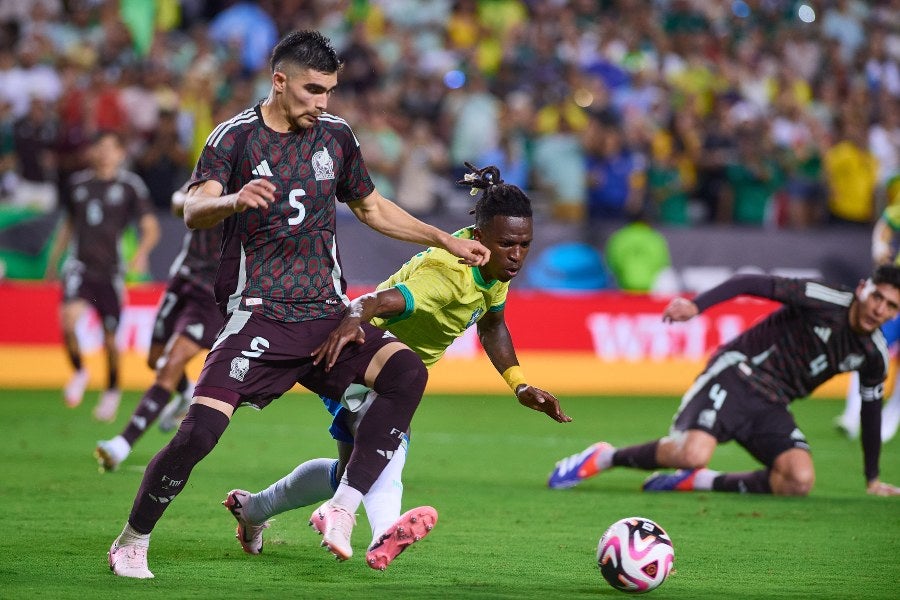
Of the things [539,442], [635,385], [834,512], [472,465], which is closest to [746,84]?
[635,385]

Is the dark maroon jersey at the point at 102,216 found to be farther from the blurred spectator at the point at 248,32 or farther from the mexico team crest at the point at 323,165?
the mexico team crest at the point at 323,165

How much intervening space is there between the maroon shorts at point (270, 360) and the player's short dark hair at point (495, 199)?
847 mm

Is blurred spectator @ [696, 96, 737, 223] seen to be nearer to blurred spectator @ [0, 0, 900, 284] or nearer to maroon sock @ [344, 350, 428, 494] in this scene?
blurred spectator @ [0, 0, 900, 284]

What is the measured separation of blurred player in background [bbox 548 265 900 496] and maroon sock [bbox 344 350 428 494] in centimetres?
368

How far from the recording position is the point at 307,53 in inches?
231

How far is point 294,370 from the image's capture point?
6004 mm

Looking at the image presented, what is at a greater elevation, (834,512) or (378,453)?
(378,453)

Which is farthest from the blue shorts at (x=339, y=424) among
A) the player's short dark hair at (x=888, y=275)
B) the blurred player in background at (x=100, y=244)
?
the blurred player in background at (x=100, y=244)

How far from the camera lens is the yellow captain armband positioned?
6602 millimetres

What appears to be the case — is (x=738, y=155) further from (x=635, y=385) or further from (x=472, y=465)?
(x=472, y=465)

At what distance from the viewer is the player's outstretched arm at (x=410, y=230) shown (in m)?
5.93

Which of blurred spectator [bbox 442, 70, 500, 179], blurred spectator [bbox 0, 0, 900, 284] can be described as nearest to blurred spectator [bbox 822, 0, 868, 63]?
blurred spectator [bbox 0, 0, 900, 284]

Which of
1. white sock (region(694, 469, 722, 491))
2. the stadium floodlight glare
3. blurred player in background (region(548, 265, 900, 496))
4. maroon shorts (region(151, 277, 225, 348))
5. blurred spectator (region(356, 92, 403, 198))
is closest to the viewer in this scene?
blurred player in background (region(548, 265, 900, 496))

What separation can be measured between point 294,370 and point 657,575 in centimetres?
184
